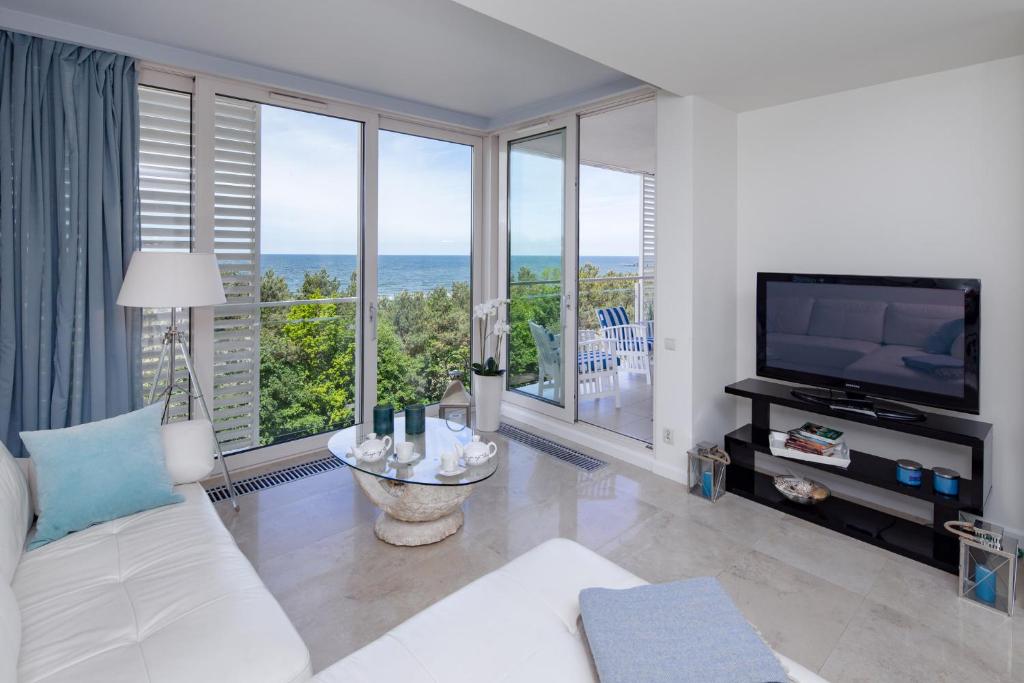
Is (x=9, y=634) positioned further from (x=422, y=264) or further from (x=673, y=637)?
(x=422, y=264)

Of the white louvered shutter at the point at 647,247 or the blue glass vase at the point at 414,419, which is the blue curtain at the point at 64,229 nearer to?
the blue glass vase at the point at 414,419

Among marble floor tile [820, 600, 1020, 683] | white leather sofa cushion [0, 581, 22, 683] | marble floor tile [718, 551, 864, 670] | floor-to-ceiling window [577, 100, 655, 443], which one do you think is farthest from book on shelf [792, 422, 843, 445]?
white leather sofa cushion [0, 581, 22, 683]

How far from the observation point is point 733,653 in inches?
47.6

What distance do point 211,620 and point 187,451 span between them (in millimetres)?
1086

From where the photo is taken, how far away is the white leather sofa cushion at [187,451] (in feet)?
7.47

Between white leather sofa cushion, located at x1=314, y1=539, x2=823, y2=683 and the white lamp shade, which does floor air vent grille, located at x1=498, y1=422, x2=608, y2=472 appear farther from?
the white lamp shade

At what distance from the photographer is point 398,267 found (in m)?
4.30

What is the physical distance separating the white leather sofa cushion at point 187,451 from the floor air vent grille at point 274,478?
853 millimetres

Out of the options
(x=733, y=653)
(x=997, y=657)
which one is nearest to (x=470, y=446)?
(x=733, y=653)

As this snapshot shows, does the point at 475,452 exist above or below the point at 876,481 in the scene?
above

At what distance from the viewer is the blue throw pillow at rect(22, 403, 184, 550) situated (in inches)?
74.2

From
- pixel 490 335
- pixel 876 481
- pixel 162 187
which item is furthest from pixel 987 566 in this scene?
pixel 162 187

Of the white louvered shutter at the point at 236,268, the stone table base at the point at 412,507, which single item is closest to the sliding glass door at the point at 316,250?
the white louvered shutter at the point at 236,268

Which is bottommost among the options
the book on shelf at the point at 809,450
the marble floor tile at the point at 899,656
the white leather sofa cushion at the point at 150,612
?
the marble floor tile at the point at 899,656
